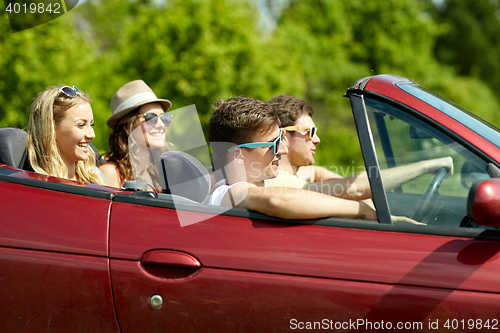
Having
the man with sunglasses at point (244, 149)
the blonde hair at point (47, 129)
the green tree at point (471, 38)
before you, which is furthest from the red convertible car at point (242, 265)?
the green tree at point (471, 38)

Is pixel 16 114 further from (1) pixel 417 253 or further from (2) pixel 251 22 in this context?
(1) pixel 417 253

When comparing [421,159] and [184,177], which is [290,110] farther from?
[184,177]

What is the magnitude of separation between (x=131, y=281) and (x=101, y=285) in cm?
11

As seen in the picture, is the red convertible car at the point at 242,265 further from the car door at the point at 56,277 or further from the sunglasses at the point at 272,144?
the sunglasses at the point at 272,144

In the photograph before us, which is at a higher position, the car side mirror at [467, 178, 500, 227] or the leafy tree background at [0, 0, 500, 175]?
the leafy tree background at [0, 0, 500, 175]

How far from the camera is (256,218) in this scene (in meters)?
1.66

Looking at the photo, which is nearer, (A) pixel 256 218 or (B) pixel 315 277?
(B) pixel 315 277

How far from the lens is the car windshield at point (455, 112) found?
1737 millimetres

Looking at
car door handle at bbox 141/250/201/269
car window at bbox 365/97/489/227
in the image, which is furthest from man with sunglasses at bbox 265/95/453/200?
car door handle at bbox 141/250/201/269

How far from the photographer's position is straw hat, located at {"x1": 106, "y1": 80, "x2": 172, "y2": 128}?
3.14m

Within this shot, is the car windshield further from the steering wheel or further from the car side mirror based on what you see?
the steering wheel

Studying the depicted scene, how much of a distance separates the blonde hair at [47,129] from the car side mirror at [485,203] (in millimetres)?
1933

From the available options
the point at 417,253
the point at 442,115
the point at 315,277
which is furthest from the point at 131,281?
the point at 442,115

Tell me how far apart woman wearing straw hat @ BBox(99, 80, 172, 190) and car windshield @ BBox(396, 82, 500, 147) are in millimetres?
1760
